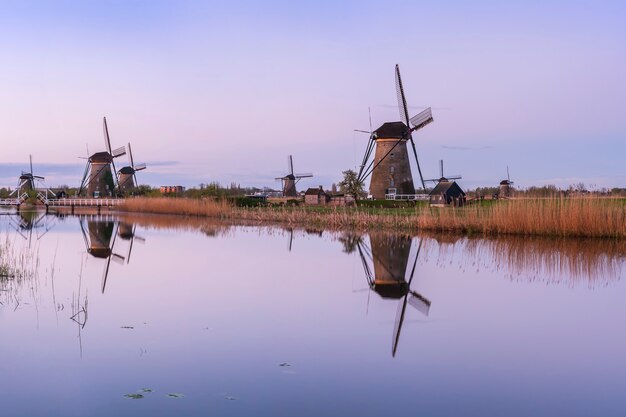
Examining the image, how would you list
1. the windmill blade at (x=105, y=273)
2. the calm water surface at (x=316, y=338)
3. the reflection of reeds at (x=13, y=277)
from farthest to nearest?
the windmill blade at (x=105, y=273), the reflection of reeds at (x=13, y=277), the calm water surface at (x=316, y=338)

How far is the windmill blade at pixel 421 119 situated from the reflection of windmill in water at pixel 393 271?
60.5 feet

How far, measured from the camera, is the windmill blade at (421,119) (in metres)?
35.0

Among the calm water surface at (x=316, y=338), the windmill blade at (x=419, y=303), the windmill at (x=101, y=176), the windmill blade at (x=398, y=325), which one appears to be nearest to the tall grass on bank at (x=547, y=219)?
the calm water surface at (x=316, y=338)

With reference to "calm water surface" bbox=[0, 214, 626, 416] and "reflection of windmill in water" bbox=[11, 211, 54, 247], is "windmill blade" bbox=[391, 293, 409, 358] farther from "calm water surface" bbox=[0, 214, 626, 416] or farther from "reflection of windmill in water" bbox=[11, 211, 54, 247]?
"reflection of windmill in water" bbox=[11, 211, 54, 247]

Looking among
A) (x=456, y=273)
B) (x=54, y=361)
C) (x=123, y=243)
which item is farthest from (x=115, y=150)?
(x=54, y=361)

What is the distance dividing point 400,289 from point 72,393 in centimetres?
590

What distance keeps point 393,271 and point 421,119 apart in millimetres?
25359

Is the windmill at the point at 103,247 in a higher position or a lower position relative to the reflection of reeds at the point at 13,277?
lower

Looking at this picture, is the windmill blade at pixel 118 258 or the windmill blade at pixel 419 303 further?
the windmill blade at pixel 118 258

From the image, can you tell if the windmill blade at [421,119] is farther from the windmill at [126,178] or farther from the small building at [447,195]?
the windmill at [126,178]

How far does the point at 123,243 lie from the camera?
17203mm

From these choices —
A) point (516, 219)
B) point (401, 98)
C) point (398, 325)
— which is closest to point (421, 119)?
point (401, 98)

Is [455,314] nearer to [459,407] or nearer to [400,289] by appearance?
[400,289]

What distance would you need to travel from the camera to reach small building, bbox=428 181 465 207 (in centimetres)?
3123
